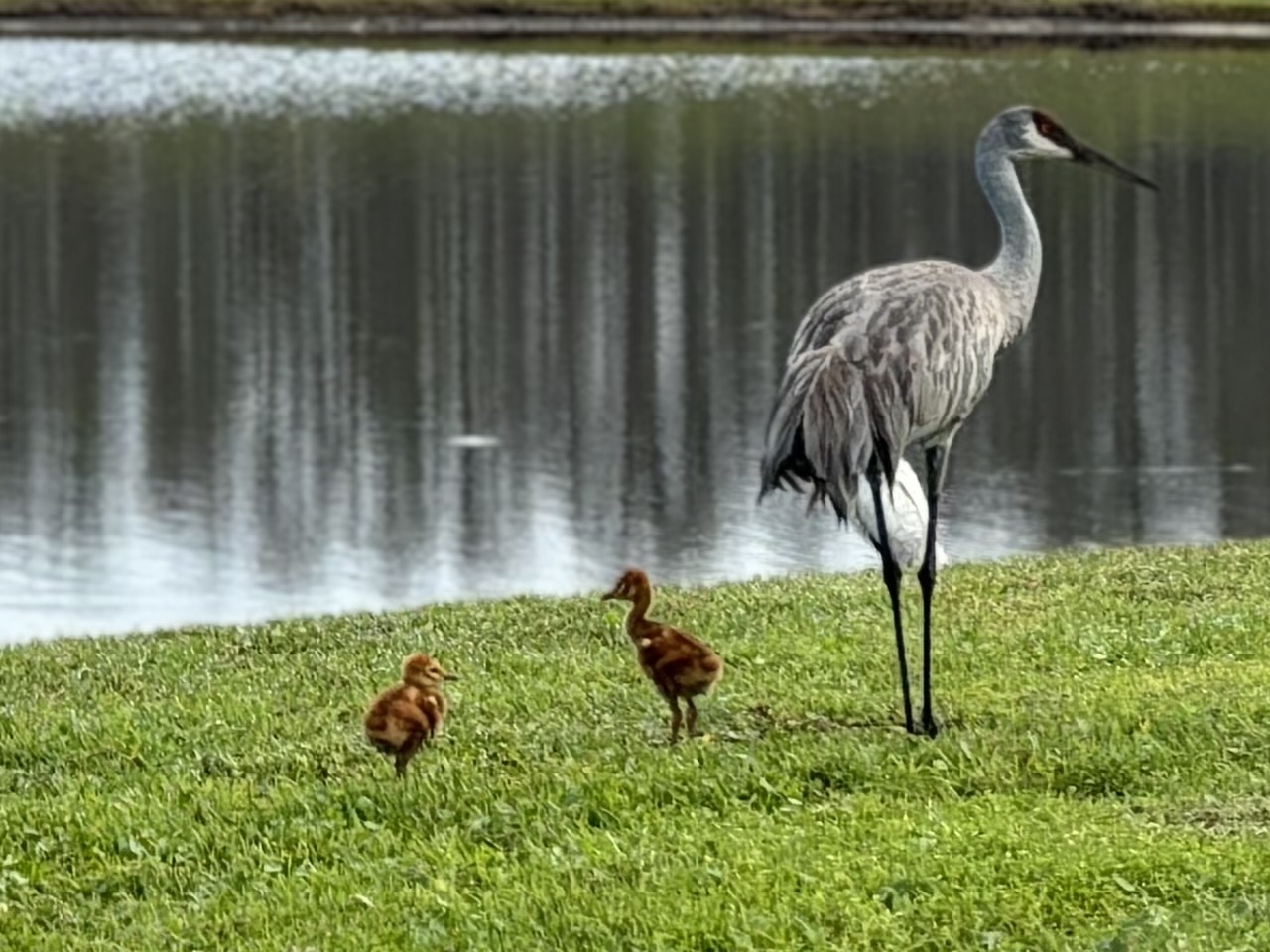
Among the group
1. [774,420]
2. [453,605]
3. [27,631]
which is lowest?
[27,631]

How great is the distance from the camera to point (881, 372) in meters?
8.74

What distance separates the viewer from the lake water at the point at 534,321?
20.5 m

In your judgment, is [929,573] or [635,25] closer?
[929,573]

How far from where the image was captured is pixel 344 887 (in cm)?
734

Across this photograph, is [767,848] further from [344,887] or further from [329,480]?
[329,480]

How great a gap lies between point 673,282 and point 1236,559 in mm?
20184

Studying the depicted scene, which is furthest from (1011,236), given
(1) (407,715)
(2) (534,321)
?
(2) (534,321)

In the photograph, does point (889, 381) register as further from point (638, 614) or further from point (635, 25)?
point (635, 25)

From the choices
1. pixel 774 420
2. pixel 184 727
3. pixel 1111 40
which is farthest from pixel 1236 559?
pixel 1111 40

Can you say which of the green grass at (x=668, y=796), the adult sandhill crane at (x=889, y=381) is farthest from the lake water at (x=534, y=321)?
the adult sandhill crane at (x=889, y=381)

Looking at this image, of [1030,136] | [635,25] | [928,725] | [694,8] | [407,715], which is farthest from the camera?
[694,8]

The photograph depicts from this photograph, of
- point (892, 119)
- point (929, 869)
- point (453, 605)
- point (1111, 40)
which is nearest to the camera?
point (929, 869)

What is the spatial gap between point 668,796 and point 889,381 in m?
1.69

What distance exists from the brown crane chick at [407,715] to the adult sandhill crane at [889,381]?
140cm
